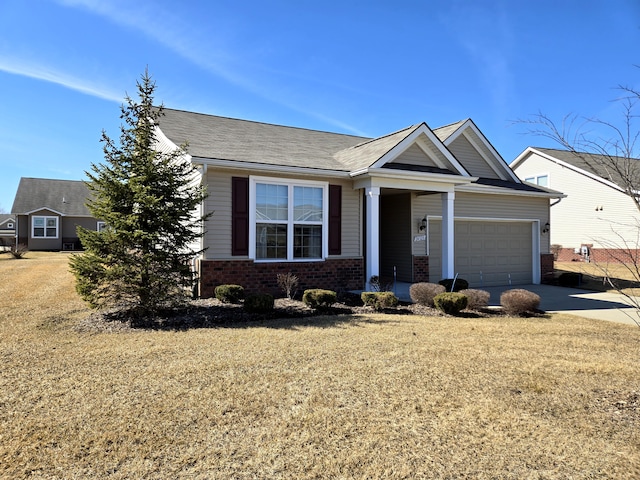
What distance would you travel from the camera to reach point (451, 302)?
9.34m

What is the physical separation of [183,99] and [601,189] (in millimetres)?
22138

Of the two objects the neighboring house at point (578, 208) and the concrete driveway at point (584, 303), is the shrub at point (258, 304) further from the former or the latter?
A: the neighboring house at point (578, 208)

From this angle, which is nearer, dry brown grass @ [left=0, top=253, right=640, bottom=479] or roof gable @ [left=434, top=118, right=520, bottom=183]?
dry brown grass @ [left=0, top=253, right=640, bottom=479]

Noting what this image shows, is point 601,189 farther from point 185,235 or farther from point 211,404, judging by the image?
point 211,404

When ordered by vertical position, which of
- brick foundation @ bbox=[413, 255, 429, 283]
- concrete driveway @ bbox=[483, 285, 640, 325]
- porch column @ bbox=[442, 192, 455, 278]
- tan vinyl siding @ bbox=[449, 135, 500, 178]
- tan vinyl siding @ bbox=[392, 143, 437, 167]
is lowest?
concrete driveway @ bbox=[483, 285, 640, 325]

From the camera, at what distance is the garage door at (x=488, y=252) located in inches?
562

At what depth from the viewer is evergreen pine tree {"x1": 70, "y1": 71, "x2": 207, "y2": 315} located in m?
8.20

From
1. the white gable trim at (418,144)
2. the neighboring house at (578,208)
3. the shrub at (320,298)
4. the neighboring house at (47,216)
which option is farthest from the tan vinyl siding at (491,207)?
the neighboring house at (47,216)

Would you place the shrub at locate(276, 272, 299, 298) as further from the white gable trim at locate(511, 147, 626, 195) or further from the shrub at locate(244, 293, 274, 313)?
the white gable trim at locate(511, 147, 626, 195)

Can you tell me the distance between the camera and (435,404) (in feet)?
14.0

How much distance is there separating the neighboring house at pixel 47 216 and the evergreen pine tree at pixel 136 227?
28.2 meters

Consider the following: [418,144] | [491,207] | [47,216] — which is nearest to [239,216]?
[418,144]

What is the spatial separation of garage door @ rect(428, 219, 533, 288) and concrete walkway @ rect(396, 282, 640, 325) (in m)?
0.66

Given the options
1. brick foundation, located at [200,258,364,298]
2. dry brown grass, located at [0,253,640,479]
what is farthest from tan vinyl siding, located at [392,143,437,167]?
dry brown grass, located at [0,253,640,479]
